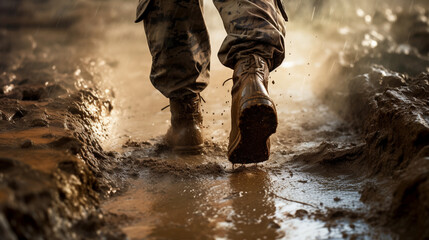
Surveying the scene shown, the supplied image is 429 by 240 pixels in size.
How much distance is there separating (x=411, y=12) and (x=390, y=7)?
0.65 metres

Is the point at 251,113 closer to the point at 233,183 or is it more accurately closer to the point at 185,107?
the point at 233,183

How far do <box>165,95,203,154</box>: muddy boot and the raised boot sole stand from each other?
52cm

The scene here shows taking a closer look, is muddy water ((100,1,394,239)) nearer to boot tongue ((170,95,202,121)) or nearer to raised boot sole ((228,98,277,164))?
raised boot sole ((228,98,277,164))

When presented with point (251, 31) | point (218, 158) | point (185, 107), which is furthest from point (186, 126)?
point (251, 31)

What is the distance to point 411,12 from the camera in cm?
551

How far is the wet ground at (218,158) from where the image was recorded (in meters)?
1.57

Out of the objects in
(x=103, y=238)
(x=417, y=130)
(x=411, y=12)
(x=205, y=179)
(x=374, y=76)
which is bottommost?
(x=103, y=238)

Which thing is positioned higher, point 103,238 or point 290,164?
point 290,164

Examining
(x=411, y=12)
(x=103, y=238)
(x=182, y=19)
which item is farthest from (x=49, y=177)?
(x=411, y=12)

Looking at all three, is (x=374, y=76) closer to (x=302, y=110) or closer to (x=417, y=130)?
(x=302, y=110)

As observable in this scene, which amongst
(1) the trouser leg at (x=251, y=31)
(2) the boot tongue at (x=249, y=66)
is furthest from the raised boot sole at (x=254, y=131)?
(1) the trouser leg at (x=251, y=31)

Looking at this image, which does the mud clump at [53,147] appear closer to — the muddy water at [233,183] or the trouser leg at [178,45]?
the muddy water at [233,183]

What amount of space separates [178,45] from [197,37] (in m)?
0.14

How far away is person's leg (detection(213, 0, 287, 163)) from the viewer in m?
1.88
